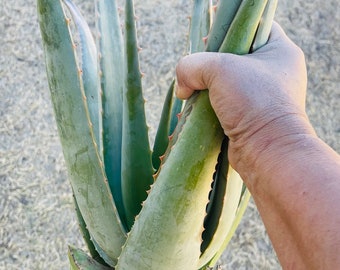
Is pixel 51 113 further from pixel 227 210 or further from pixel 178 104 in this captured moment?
pixel 227 210

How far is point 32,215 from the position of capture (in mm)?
2301

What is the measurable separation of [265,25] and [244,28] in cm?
7

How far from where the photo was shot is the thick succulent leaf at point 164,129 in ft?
3.59

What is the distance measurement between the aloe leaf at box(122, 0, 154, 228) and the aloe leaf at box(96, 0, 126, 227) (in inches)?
1.8

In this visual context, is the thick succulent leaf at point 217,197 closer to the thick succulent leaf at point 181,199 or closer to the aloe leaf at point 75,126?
the thick succulent leaf at point 181,199

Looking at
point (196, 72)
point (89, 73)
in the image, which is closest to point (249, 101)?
point (196, 72)

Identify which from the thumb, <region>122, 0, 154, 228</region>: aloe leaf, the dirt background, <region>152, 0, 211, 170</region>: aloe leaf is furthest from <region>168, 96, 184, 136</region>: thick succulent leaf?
the dirt background

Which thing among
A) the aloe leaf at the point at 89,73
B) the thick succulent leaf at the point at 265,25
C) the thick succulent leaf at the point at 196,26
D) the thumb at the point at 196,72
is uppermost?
the thick succulent leaf at the point at 265,25

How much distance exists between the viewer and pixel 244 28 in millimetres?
840

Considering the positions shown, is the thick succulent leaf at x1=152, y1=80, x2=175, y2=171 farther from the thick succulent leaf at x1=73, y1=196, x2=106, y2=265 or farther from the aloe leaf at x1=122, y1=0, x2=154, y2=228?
the thick succulent leaf at x1=73, y1=196, x2=106, y2=265

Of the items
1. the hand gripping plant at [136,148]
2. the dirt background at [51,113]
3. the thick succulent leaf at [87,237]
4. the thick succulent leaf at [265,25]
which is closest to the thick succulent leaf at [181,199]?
the hand gripping plant at [136,148]

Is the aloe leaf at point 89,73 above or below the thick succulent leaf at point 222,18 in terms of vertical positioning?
below

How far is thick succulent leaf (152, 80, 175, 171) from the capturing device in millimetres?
1094

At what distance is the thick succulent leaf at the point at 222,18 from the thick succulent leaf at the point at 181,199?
0.31ft
